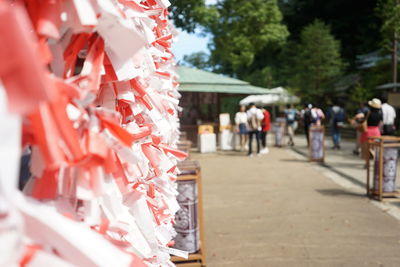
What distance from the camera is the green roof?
50.1ft

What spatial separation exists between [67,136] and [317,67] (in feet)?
103

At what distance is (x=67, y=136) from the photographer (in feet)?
2.05

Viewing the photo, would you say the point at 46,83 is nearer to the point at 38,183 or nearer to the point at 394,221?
the point at 38,183

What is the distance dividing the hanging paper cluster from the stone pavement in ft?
11.7

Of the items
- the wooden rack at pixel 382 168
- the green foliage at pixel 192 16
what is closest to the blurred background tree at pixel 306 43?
the green foliage at pixel 192 16

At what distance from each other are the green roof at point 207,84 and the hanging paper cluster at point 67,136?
14.1 metres

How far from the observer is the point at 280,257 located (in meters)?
4.32

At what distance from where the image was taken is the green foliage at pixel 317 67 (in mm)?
30297

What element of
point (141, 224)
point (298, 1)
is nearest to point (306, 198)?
point (141, 224)

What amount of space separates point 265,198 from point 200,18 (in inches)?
296

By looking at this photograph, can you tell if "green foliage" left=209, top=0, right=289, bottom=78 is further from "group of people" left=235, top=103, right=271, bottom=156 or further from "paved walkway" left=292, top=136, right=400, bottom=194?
"paved walkway" left=292, top=136, right=400, bottom=194

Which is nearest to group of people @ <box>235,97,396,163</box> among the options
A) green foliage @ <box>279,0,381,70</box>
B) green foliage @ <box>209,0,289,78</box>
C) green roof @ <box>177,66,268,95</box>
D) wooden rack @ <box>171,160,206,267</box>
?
green roof @ <box>177,66,268,95</box>

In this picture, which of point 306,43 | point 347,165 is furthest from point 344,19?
point 347,165

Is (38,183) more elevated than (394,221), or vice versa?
(38,183)
